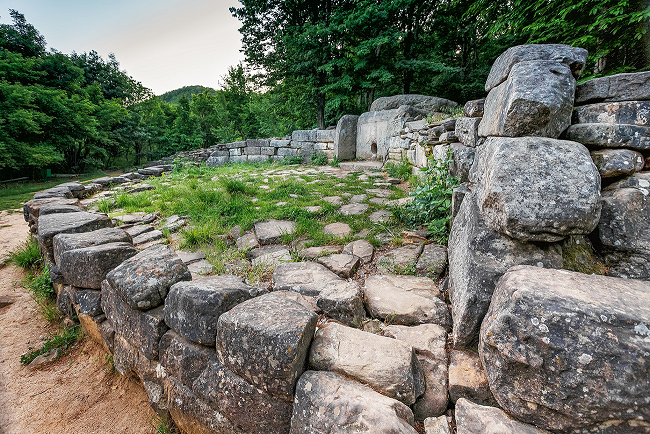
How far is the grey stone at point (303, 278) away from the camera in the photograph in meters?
2.04

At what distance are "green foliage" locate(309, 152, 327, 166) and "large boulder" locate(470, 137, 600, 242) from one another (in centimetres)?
797

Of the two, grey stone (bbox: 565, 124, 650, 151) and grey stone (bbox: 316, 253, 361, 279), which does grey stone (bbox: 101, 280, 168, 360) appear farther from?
grey stone (bbox: 565, 124, 650, 151)

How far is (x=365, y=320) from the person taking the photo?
5.67ft

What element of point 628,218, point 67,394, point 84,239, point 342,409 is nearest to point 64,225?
point 84,239

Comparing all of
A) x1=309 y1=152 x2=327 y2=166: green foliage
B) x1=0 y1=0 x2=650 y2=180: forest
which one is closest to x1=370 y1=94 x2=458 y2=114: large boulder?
x1=0 y1=0 x2=650 y2=180: forest

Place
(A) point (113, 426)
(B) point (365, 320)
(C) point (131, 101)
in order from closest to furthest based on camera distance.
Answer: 1. (B) point (365, 320)
2. (A) point (113, 426)
3. (C) point (131, 101)

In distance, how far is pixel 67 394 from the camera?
2.04m

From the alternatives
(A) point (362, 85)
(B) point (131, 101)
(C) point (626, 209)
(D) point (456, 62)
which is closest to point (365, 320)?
(C) point (626, 209)

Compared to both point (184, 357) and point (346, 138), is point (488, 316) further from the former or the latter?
point (346, 138)

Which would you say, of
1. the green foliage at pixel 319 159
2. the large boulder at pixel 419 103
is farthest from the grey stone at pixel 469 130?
the green foliage at pixel 319 159

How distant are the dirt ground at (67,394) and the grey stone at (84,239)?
865 millimetres

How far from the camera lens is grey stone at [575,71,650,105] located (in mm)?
1400

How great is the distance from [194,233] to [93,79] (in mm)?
25356

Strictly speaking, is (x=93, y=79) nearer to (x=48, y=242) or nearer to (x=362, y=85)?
(x=362, y=85)
